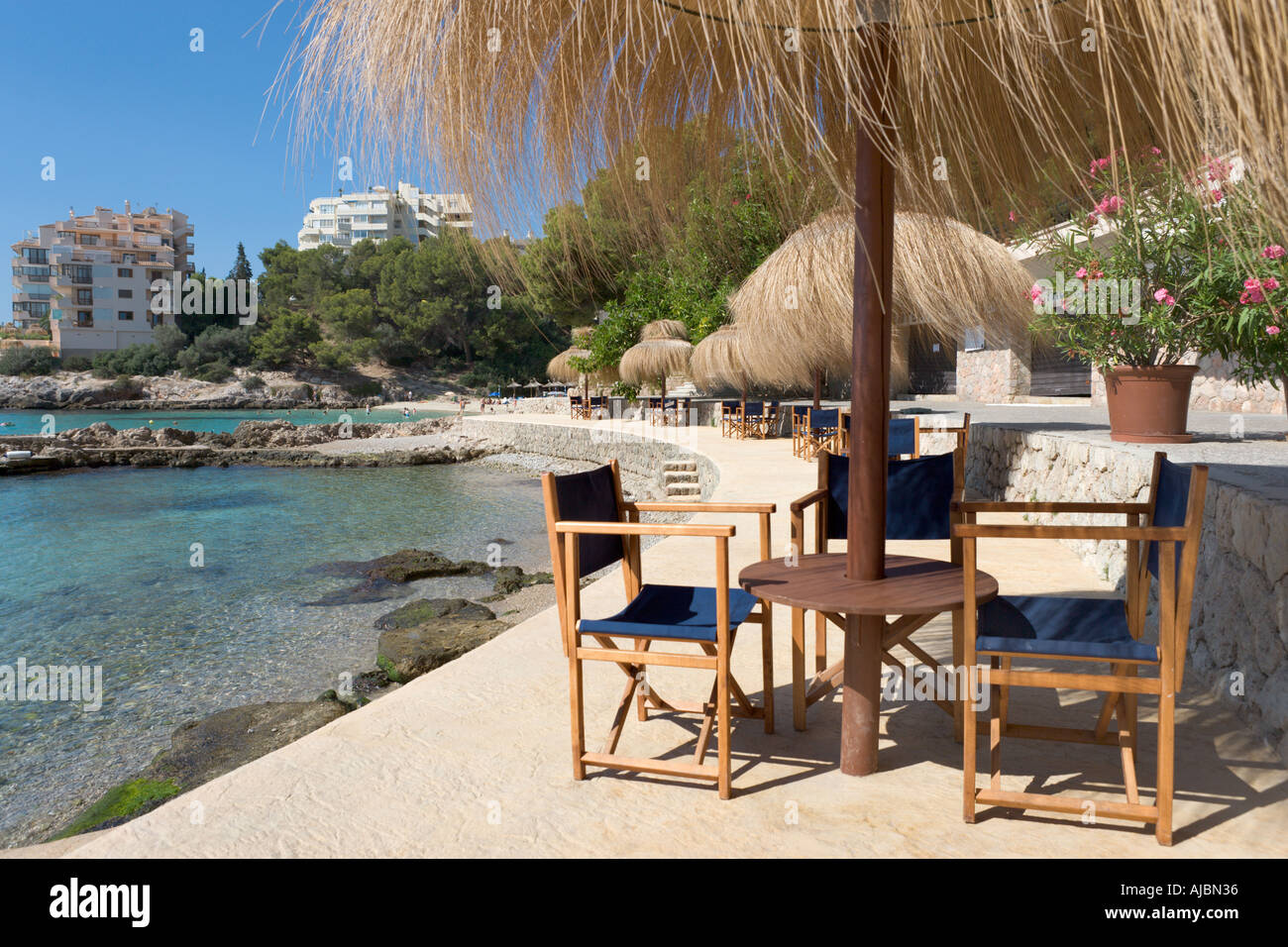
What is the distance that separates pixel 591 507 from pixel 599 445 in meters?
17.3

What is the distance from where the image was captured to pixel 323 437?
31859 millimetres

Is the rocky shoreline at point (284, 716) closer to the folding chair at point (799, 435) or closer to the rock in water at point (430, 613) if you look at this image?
the rock in water at point (430, 613)

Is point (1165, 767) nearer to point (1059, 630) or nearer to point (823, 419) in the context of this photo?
point (1059, 630)

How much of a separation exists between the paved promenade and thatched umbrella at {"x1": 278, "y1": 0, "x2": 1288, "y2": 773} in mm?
268

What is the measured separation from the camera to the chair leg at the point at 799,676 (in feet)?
8.22

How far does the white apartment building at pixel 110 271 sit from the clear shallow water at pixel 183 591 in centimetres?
5482

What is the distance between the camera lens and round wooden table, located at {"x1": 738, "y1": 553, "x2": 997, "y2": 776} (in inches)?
80.7

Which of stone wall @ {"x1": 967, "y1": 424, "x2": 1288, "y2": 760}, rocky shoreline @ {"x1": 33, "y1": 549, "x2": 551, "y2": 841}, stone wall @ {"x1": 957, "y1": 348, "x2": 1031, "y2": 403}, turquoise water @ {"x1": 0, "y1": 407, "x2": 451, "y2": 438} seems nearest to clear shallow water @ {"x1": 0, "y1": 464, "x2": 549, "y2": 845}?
rocky shoreline @ {"x1": 33, "y1": 549, "x2": 551, "y2": 841}

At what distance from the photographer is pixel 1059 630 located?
217 cm

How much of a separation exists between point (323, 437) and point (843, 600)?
32.5 m

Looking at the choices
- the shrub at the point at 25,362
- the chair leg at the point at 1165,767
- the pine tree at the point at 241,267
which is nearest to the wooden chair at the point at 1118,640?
the chair leg at the point at 1165,767

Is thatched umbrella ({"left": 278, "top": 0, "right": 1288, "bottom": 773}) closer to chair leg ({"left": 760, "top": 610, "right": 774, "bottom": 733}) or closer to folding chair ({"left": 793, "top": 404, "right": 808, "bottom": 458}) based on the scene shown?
chair leg ({"left": 760, "top": 610, "right": 774, "bottom": 733})
